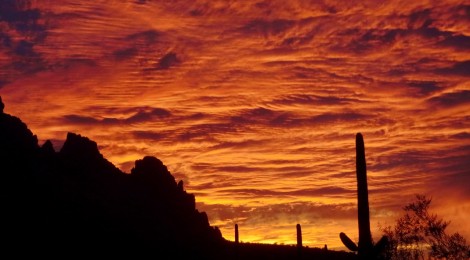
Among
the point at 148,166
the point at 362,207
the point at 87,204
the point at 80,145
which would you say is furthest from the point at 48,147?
the point at 362,207

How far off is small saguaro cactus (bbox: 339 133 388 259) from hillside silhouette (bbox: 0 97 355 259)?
33.5 meters

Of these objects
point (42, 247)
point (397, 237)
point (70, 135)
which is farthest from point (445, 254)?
point (70, 135)

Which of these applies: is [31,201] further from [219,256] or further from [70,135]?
[70,135]

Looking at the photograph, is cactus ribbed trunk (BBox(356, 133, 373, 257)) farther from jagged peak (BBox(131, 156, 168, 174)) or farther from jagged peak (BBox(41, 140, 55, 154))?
jagged peak (BBox(131, 156, 168, 174))

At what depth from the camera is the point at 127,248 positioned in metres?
54.8

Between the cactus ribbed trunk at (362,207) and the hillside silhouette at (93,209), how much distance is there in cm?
3343

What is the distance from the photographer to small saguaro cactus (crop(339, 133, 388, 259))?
15.0m

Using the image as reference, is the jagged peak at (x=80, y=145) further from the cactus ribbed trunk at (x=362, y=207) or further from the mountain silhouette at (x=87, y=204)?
the cactus ribbed trunk at (x=362, y=207)

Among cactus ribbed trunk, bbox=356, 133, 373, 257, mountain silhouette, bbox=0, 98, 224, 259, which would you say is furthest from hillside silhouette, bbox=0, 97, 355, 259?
cactus ribbed trunk, bbox=356, 133, 373, 257

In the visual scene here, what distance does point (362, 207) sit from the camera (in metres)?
16.2

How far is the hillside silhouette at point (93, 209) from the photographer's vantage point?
1934 inches

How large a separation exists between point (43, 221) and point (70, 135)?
132 feet

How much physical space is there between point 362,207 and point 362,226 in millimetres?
591

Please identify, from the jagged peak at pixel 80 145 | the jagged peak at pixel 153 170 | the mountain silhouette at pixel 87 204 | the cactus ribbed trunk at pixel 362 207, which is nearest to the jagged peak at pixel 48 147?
the mountain silhouette at pixel 87 204
